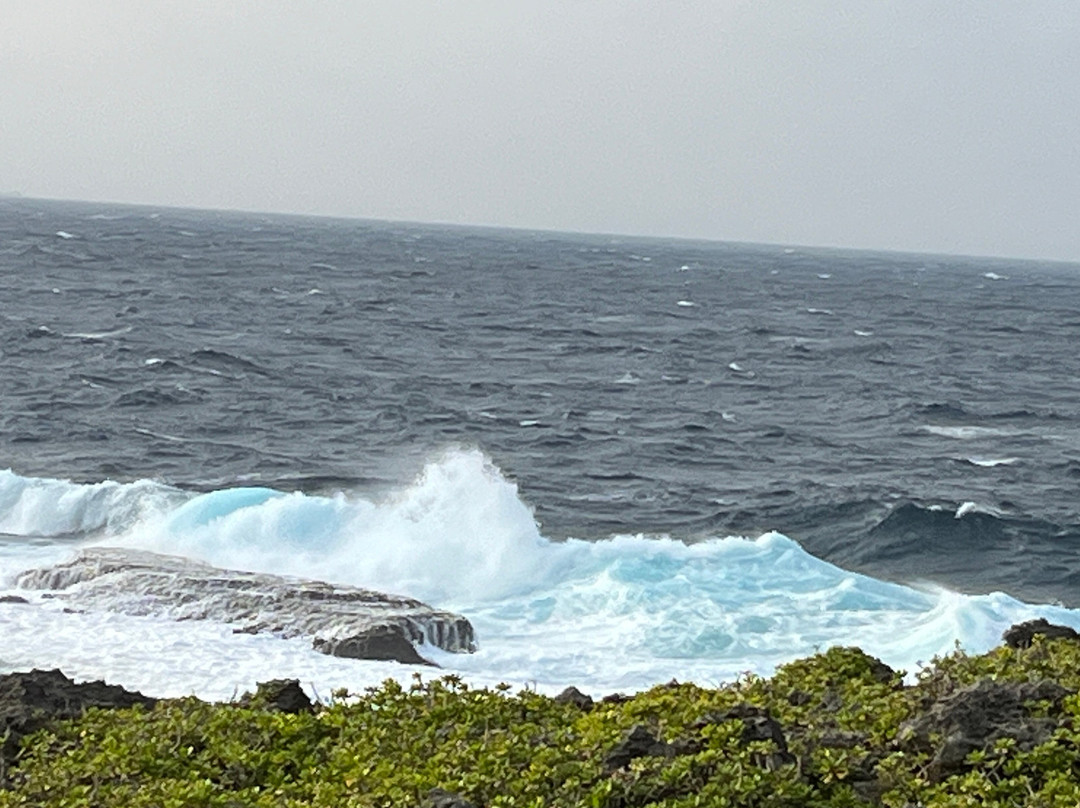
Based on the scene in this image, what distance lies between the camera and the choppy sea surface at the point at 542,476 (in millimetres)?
20703

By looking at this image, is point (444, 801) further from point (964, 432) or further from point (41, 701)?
point (964, 432)

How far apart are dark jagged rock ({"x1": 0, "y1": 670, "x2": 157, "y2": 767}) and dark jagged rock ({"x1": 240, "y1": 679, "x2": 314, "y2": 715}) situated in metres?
0.98

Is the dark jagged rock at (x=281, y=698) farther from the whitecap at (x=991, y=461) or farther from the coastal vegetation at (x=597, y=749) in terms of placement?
the whitecap at (x=991, y=461)

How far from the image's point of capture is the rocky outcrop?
9078mm

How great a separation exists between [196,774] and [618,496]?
83.4ft

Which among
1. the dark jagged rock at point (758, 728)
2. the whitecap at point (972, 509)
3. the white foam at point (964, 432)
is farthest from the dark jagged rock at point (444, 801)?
the white foam at point (964, 432)

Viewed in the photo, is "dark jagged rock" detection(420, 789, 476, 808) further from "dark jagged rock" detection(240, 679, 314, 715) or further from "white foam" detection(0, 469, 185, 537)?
"white foam" detection(0, 469, 185, 537)

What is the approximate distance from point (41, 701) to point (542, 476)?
25689 millimetres

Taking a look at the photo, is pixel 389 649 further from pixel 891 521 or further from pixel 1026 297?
pixel 1026 297

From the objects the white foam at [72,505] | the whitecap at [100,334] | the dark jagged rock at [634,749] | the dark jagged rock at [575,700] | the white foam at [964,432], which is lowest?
the whitecap at [100,334]

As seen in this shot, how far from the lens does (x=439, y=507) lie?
2864 cm

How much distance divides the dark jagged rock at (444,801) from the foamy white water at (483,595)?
8500mm

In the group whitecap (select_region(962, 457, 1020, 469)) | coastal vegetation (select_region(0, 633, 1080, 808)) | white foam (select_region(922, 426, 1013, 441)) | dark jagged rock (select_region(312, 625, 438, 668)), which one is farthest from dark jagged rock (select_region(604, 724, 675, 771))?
white foam (select_region(922, 426, 1013, 441))

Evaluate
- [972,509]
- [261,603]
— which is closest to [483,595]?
[261,603]
